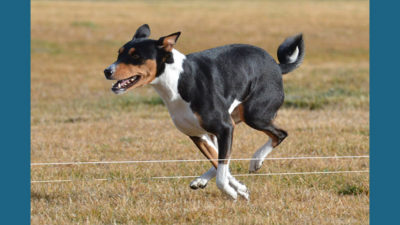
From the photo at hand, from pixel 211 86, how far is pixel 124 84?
879mm

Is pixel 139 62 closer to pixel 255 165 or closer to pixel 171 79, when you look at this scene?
pixel 171 79

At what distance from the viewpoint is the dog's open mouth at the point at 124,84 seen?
635 centimetres

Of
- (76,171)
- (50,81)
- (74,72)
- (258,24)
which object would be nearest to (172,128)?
(76,171)

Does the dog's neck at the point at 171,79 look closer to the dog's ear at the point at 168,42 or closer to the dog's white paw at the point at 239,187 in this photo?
the dog's ear at the point at 168,42

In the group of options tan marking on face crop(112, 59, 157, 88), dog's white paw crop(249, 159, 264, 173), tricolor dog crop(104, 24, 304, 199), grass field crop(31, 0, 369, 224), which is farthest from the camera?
dog's white paw crop(249, 159, 264, 173)

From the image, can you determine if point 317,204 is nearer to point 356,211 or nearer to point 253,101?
point 356,211

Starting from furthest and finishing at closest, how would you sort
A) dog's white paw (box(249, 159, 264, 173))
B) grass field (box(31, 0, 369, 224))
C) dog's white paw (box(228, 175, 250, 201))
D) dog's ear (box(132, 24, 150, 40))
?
dog's white paw (box(249, 159, 264, 173)) → dog's white paw (box(228, 175, 250, 201)) → dog's ear (box(132, 24, 150, 40)) → grass field (box(31, 0, 369, 224))

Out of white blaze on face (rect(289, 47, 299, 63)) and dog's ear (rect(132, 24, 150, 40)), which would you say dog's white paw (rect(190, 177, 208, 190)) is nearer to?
dog's ear (rect(132, 24, 150, 40))

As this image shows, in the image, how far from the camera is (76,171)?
8867mm

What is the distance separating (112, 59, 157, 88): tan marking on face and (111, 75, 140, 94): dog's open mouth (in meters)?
0.04

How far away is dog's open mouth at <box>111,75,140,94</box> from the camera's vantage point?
250 inches

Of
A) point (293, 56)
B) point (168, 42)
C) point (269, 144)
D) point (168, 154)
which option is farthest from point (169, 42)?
point (168, 154)

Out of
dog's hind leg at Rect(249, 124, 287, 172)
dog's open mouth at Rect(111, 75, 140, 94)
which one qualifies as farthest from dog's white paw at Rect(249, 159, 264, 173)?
dog's open mouth at Rect(111, 75, 140, 94)

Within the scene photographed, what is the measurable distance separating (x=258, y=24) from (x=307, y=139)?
3199cm
